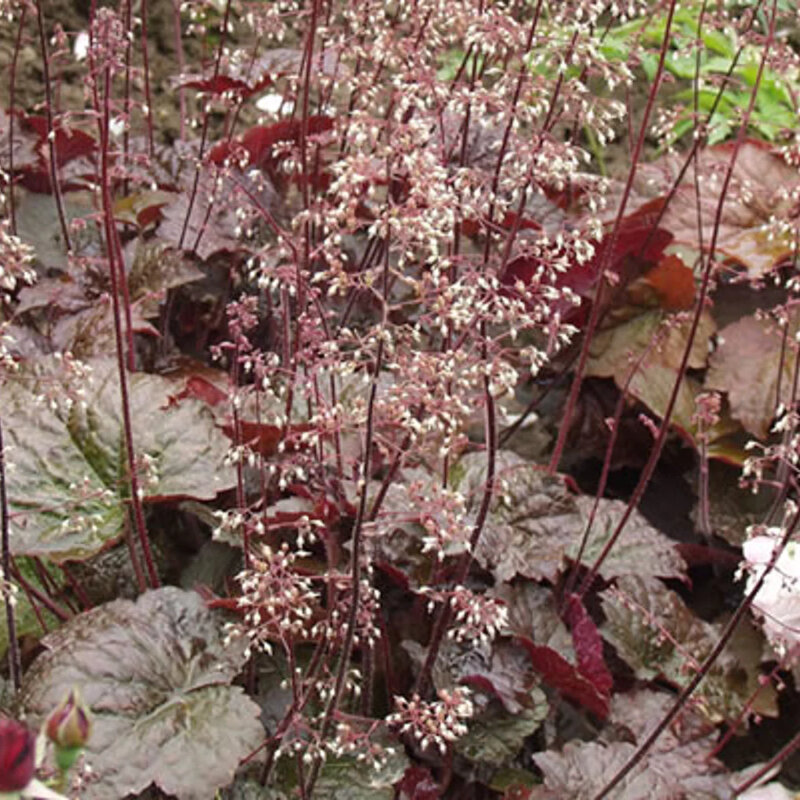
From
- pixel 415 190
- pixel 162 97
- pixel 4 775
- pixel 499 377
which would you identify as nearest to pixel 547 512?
pixel 499 377

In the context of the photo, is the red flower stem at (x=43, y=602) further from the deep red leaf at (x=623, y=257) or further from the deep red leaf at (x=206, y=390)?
the deep red leaf at (x=623, y=257)

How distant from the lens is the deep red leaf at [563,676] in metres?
1.76

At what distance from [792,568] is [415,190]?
0.84m

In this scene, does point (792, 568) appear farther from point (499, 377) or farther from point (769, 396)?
point (769, 396)

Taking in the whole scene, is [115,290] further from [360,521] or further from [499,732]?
[499,732]

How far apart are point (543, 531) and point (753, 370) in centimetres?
77

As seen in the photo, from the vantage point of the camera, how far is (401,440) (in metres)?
1.66

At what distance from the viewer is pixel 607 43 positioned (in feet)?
7.38

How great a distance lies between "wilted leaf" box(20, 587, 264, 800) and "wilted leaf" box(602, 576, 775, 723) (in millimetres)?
700

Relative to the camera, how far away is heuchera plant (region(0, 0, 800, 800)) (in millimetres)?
1354

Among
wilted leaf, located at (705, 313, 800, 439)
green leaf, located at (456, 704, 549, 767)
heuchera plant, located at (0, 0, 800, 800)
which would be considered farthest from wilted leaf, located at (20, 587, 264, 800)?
wilted leaf, located at (705, 313, 800, 439)

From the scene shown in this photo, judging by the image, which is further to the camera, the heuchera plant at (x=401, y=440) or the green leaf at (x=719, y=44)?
the green leaf at (x=719, y=44)

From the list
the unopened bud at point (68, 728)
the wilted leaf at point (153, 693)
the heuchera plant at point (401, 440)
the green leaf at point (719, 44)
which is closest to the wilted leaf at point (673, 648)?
the heuchera plant at point (401, 440)

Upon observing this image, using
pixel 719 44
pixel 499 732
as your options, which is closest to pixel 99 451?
pixel 499 732
